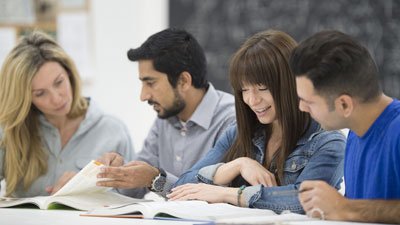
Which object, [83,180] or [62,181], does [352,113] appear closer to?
[83,180]

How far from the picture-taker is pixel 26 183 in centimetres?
254

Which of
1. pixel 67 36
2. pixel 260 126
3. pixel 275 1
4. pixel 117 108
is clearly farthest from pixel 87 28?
pixel 260 126

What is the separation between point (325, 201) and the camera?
1356 mm

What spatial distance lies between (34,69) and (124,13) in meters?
1.84

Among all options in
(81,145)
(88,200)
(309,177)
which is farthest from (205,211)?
(81,145)

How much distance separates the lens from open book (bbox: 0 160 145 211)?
1858mm

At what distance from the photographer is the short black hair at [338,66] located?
1.36 m

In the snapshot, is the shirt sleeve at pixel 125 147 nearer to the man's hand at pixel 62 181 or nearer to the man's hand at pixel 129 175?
the man's hand at pixel 62 181

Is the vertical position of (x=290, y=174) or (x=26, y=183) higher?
→ (x=290, y=174)

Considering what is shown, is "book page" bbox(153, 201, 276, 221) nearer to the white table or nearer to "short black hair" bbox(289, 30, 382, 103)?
the white table

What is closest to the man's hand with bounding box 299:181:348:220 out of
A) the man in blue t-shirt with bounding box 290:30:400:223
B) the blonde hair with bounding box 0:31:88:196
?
the man in blue t-shirt with bounding box 290:30:400:223

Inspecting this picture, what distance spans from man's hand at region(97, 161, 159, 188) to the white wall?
2178 mm

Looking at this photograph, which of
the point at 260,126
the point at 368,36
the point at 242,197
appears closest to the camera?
the point at 242,197

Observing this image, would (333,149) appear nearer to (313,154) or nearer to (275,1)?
(313,154)
